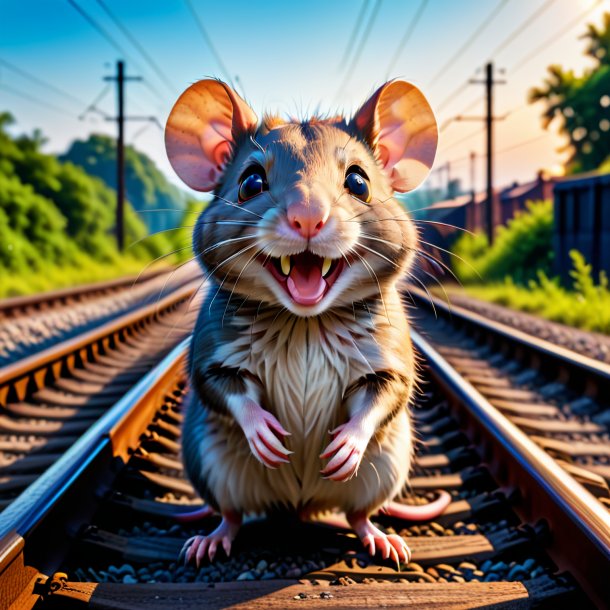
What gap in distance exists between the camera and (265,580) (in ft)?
7.06

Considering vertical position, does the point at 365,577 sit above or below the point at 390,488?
below

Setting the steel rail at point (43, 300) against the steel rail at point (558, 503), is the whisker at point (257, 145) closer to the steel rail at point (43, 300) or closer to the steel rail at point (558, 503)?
the steel rail at point (558, 503)

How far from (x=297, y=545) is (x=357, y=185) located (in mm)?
1307

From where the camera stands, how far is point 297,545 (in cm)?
248

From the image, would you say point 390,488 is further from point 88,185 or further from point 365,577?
point 88,185

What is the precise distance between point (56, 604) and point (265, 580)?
2.01 feet

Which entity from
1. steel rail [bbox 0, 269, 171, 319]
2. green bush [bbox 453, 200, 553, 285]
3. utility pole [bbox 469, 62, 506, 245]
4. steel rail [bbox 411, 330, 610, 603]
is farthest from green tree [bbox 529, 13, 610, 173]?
steel rail [bbox 411, 330, 610, 603]

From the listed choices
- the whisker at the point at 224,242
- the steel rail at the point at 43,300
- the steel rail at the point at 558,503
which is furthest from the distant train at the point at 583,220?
the whisker at the point at 224,242

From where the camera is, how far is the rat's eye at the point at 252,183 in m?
1.93

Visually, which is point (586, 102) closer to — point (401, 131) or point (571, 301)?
point (571, 301)

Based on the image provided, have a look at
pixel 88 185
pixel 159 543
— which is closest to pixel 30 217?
pixel 88 185

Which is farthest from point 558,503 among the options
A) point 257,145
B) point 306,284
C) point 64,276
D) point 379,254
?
point 64,276

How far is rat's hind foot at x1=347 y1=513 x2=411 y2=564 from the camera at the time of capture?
2367 mm

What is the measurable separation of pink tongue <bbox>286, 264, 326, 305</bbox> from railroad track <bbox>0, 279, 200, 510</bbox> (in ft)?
2.32
